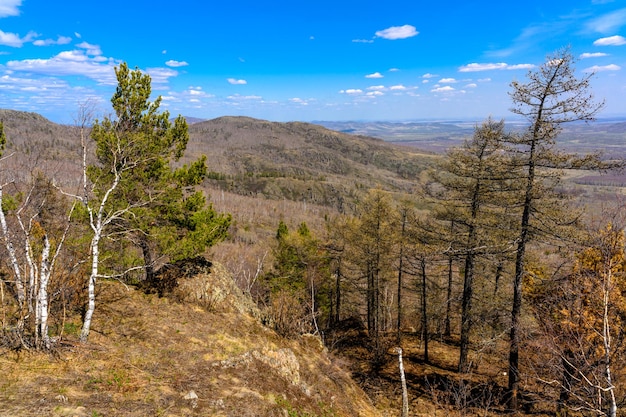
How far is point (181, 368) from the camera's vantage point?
8.91 meters

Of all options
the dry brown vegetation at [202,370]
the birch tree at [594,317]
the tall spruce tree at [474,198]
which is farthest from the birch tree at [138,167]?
the birch tree at [594,317]

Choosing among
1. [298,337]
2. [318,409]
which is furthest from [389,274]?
[318,409]

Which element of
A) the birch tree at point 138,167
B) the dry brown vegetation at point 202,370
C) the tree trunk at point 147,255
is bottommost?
the dry brown vegetation at point 202,370

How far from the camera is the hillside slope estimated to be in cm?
677

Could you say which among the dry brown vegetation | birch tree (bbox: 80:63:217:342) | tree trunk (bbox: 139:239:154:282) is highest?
birch tree (bbox: 80:63:217:342)

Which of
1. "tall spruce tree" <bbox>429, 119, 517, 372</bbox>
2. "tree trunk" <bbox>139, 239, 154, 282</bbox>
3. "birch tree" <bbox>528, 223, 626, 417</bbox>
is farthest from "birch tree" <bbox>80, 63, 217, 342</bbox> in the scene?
"birch tree" <bbox>528, 223, 626, 417</bbox>

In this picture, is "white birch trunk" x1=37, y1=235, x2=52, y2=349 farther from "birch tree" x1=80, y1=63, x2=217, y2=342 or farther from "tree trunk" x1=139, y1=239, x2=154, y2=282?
"tree trunk" x1=139, y1=239, x2=154, y2=282

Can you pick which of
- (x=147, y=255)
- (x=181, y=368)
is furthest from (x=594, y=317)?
(x=147, y=255)

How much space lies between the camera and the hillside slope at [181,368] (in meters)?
6.77

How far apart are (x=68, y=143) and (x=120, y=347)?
5.78 m

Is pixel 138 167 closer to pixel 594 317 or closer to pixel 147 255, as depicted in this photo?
pixel 147 255

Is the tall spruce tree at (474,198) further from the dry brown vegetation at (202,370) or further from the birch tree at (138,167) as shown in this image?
the birch tree at (138,167)

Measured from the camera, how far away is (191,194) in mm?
14188

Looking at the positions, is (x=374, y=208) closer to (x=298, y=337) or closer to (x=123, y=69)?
(x=298, y=337)
